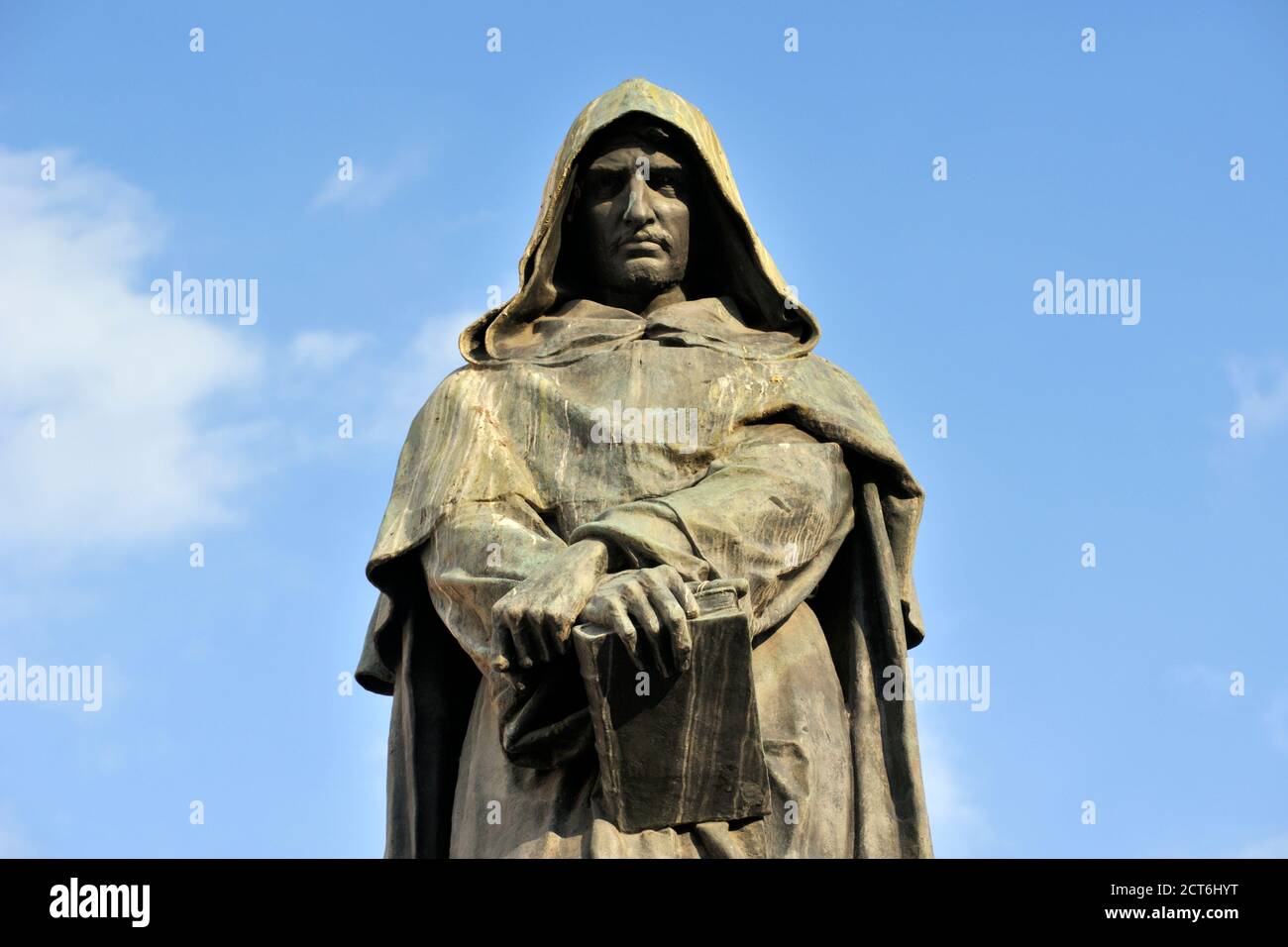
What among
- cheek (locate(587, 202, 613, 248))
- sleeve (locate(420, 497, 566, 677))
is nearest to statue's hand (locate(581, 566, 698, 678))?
sleeve (locate(420, 497, 566, 677))

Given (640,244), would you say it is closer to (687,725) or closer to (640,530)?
(640,530)

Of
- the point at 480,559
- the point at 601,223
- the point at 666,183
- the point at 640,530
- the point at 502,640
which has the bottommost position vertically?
the point at 502,640

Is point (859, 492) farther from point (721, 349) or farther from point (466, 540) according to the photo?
point (466, 540)

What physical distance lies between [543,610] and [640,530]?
70 centimetres

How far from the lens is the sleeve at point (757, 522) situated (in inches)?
515

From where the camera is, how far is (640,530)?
42.8 feet

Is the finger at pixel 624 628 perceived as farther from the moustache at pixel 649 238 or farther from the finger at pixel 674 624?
the moustache at pixel 649 238

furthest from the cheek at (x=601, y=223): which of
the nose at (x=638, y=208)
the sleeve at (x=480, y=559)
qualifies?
the sleeve at (x=480, y=559)

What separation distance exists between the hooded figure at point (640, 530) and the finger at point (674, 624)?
12.7 inches

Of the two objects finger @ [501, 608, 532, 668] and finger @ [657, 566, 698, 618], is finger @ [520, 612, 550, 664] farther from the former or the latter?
finger @ [657, 566, 698, 618]

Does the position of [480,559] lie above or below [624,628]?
above

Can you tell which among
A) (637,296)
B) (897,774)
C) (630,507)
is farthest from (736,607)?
(637,296)

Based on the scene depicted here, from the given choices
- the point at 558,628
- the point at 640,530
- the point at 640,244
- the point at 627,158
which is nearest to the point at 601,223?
the point at 640,244

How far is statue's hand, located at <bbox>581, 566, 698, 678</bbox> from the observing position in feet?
40.9
